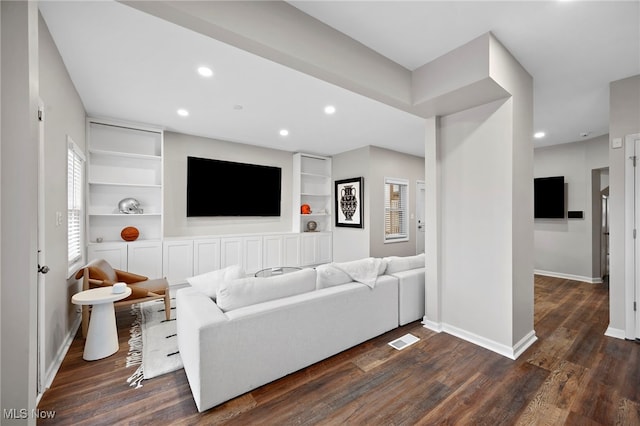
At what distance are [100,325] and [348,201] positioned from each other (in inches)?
181

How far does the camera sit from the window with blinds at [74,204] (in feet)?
9.57

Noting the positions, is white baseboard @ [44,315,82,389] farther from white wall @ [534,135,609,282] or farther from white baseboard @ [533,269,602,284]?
white wall @ [534,135,609,282]

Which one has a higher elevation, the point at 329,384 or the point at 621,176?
the point at 621,176

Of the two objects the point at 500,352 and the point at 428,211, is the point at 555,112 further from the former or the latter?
the point at 500,352

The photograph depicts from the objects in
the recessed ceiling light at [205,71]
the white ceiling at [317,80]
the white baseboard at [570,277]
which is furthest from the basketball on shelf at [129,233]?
the white baseboard at [570,277]

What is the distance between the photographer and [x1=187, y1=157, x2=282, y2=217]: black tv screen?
4.89m

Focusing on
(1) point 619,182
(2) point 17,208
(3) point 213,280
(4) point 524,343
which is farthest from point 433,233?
(2) point 17,208

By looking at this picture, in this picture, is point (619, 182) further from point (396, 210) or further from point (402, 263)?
point (396, 210)

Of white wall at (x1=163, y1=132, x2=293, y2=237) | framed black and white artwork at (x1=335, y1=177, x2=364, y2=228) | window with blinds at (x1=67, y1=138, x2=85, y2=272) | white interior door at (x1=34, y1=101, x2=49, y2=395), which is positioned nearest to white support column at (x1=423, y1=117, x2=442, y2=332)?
framed black and white artwork at (x1=335, y1=177, x2=364, y2=228)

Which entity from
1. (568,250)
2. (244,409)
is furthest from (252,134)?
(568,250)

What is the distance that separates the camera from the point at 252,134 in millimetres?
4781

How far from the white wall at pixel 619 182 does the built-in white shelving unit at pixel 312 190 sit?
15.1ft

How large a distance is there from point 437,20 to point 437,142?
1.27 meters

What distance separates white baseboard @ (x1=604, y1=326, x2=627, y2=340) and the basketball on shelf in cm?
599
